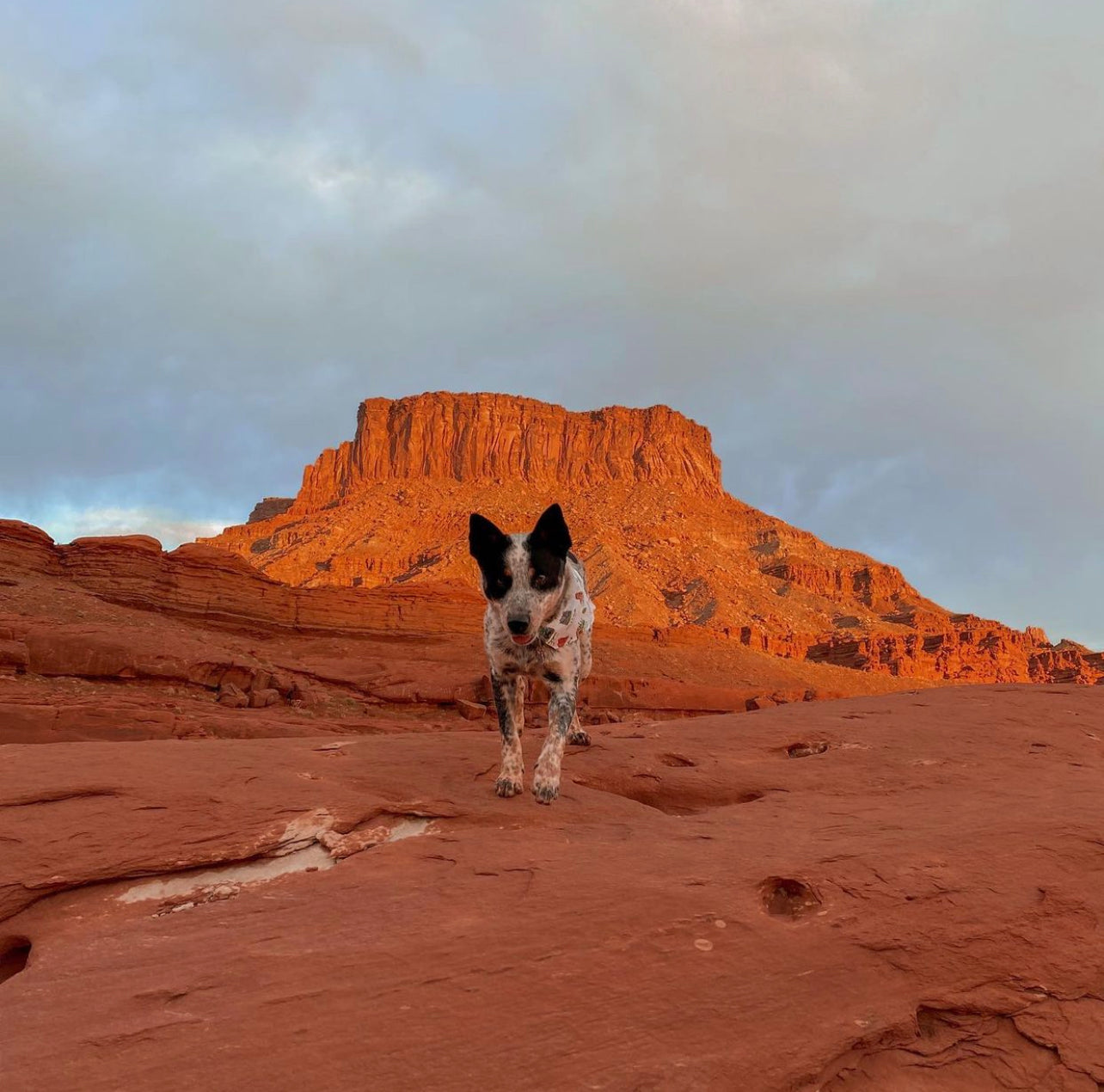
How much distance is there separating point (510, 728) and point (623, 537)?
110m

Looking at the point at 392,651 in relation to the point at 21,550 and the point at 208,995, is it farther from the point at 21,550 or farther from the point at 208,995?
the point at 208,995

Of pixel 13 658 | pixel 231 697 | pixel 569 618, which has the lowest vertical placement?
pixel 231 697

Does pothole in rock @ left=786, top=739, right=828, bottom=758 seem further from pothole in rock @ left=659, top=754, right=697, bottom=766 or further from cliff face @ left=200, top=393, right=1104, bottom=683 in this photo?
cliff face @ left=200, top=393, right=1104, bottom=683

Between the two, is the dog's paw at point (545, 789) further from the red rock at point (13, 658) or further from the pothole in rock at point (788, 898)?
the red rock at point (13, 658)

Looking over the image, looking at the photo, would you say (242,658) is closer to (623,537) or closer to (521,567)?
(521,567)

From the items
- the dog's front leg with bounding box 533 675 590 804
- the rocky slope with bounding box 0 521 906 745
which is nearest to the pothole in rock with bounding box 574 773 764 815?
the dog's front leg with bounding box 533 675 590 804

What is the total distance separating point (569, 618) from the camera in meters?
6.44

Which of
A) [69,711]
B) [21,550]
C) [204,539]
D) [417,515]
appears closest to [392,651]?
[21,550]

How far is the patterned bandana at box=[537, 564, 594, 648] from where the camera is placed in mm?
6164

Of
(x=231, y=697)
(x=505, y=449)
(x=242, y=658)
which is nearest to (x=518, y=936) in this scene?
(x=231, y=697)

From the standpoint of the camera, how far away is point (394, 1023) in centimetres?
288

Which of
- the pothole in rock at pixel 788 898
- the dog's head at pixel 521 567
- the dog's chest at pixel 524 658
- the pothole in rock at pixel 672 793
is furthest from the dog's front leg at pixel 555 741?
the pothole in rock at pixel 788 898

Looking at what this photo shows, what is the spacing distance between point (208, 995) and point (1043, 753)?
8.55m

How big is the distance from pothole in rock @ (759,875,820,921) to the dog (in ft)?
6.68
